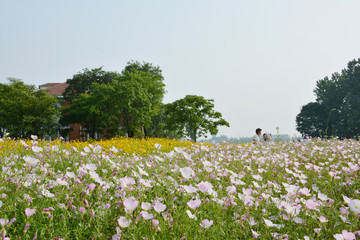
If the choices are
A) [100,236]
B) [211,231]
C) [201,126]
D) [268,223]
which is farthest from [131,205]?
[201,126]

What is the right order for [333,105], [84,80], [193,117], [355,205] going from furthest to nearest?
1. [333,105]
2. [84,80]
3. [193,117]
4. [355,205]

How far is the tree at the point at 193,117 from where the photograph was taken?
100 ft

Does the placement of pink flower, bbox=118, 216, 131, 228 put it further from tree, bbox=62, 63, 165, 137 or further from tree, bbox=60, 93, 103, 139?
tree, bbox=60, 93, 103, 139

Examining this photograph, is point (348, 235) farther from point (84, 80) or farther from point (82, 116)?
point (84, 80)

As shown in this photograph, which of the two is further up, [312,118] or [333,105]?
[333,105]

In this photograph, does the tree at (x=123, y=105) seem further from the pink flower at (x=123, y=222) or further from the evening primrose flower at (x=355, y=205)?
the evening primrose flower at (x=355, y=205)

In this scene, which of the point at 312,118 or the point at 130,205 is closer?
the point at 130,205

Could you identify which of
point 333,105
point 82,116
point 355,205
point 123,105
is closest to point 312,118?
point 333,105

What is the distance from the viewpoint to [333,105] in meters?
45.7

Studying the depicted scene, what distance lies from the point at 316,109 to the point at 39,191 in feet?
162

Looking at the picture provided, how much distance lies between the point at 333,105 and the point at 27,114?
44.6 metres

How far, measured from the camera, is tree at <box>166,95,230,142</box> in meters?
30.6

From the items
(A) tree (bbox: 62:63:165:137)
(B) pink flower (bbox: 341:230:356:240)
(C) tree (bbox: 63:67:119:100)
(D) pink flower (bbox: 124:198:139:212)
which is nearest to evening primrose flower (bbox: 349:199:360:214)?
(B) pink flower (bbox: 341:230:356:240)

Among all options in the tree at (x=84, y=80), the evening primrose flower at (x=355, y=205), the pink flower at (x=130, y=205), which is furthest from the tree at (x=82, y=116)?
the evening primrose flower at (x=355, y=205)
